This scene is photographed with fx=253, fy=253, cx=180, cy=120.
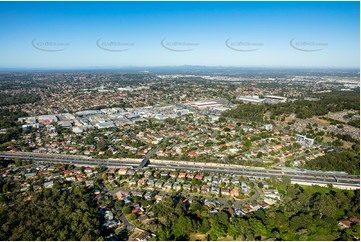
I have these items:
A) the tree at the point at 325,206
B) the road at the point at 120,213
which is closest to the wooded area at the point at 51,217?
the road at the point at 120,213

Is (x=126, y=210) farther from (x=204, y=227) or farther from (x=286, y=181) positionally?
(x=286, y=181)

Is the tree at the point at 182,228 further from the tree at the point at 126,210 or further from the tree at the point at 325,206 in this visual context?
the tree at the point at 325,206

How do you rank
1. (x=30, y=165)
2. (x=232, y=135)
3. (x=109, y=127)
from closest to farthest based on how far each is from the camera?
(x=30, y=165) < (x=232, y=135) < (x=109, y=127)

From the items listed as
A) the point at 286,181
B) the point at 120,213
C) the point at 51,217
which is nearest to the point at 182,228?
the point at 120,213

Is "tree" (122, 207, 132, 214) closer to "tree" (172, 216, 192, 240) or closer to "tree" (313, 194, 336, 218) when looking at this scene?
"tree" (172, 216, 192, 240)

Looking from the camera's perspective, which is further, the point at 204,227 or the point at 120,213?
the point at 120,213

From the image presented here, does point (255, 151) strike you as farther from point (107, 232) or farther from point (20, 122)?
point (20, 122)

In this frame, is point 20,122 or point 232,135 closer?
point 232,135

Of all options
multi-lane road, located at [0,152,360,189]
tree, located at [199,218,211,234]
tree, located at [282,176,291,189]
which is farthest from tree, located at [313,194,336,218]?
tree, located at [199,218,211,234]

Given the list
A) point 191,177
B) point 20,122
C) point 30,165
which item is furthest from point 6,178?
point 20,122
